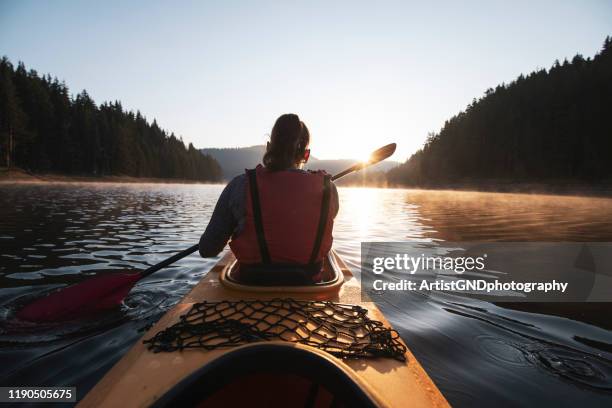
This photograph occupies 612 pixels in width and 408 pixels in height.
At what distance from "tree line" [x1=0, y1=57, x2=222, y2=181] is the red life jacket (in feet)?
194

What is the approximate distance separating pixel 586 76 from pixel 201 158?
9981 centimetres

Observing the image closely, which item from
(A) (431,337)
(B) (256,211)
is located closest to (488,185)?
(A) (431,337)

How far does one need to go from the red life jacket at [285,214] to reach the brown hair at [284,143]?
0.12m

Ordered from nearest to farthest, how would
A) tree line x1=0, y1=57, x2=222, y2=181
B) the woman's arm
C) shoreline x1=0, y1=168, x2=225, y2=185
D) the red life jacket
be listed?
the red life jacket → the woman's arm → shoreline x1=0, y1=168, x2=225, y2=185 → tree line x1=0, y1=57, x2=222, y2=181

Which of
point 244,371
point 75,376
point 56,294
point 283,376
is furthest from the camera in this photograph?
point 56,294

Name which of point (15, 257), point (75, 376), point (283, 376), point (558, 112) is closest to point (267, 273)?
point (283, 376)

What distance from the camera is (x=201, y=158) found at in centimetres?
10988

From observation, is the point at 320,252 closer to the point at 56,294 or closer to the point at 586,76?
the point at 56,294

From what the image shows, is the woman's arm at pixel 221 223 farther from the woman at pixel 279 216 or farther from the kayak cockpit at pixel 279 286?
the kayak cockpit at pixel 279 286

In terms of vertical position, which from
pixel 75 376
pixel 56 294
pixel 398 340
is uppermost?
pixel 398 340

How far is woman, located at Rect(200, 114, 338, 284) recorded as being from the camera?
2645 mm

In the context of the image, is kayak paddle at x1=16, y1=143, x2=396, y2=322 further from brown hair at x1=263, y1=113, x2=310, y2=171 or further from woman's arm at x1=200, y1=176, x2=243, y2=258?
brown hair at x1=263, y1=113, x2=310, y2=171

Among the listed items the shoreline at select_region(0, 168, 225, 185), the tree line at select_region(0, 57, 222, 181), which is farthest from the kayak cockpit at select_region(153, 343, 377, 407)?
the tree line at select_region(0, 57, 222, 181)

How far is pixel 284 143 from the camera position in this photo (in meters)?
2.83
